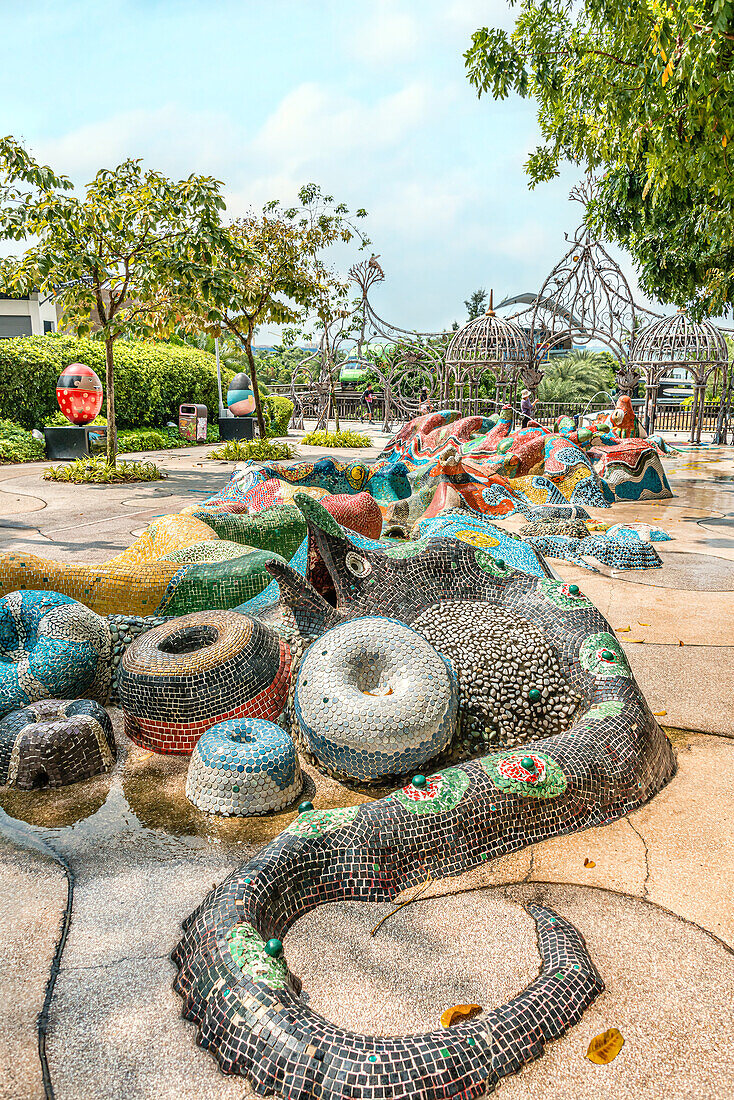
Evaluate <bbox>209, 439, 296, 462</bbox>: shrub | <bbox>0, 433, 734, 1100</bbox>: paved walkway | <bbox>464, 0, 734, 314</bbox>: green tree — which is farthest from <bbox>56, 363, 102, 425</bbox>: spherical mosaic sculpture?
<bbox>0, 433, 734, 1100</bbox>: paved walkway

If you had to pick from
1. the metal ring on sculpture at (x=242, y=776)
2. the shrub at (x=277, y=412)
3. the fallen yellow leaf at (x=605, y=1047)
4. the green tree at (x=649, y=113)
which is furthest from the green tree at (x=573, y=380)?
the fallen yellow leaf at (x=605, y=1047)

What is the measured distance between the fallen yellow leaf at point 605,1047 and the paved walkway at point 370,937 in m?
0.02

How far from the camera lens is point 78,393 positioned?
46.4 ft

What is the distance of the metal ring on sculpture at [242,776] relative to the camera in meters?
2.85

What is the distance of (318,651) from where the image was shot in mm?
3193

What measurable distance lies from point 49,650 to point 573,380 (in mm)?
28039

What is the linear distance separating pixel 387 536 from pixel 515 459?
4890 mm

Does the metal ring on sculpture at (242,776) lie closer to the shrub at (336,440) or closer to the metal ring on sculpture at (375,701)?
the metal ring on sculpture at (375,701)

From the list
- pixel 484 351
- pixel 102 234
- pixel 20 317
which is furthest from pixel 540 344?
pixel 20 317

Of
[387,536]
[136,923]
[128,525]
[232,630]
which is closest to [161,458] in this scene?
[128,525]

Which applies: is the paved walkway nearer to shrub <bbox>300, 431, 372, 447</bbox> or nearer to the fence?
shrub <bbox>300, 431, 372, 447</bbox>

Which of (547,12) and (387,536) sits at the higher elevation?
(547,12)

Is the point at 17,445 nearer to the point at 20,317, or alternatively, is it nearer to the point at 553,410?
the point at 553,410

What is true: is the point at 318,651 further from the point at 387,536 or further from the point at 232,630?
the point at 387,536
